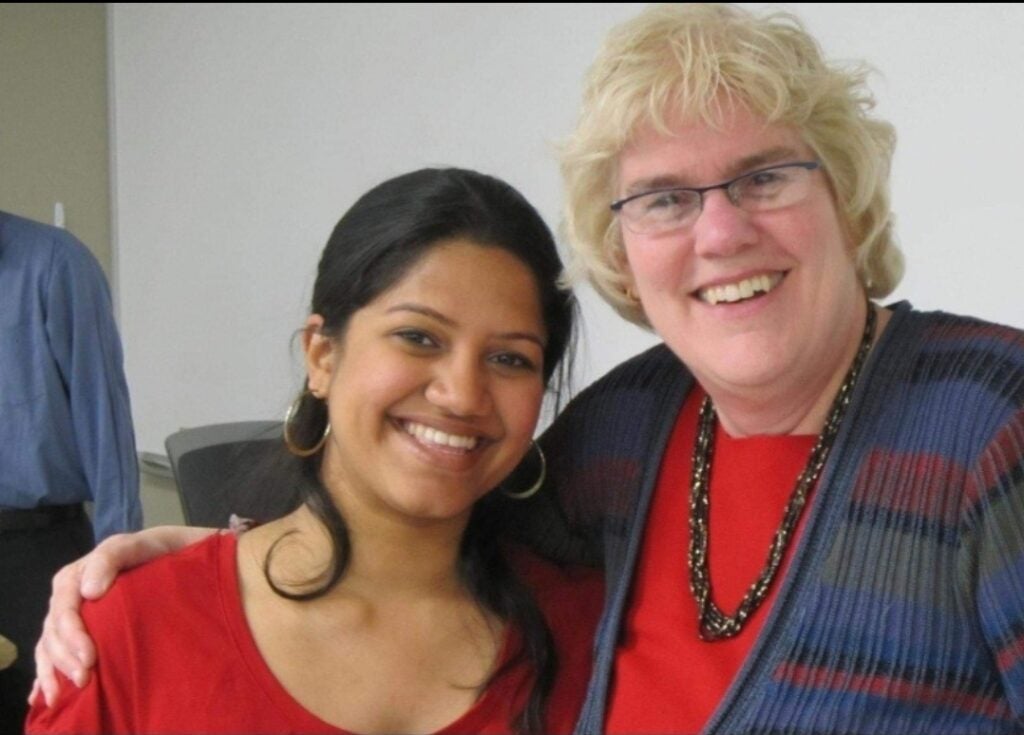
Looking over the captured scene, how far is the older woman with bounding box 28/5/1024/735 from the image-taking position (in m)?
0.97

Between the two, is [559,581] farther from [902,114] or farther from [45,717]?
[902,114]

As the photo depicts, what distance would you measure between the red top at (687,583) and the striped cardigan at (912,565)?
0.04 m

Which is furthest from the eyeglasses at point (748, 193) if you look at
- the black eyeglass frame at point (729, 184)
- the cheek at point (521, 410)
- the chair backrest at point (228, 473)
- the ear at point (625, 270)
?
the chair backrest at point (228, 473)

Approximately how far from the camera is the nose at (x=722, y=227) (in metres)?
1.08

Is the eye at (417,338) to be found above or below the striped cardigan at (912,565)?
above

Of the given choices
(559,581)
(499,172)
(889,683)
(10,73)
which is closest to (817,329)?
(889,683)

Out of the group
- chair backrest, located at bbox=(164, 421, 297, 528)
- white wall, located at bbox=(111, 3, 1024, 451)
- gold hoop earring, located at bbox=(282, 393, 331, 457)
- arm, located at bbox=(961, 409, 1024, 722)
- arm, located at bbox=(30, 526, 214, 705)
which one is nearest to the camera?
arm, located at bbox=(961, 409, 1024, 722)

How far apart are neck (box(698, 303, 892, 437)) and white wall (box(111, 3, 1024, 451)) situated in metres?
0.40

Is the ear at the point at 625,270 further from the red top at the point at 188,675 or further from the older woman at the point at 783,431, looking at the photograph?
the red top at the point at 188,675

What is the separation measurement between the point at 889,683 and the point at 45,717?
0.84m

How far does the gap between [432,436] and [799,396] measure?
1.33ft

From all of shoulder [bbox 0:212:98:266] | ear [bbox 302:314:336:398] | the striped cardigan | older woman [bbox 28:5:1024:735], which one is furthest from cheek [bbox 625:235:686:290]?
shoulder [bbox 0:212:98:266]

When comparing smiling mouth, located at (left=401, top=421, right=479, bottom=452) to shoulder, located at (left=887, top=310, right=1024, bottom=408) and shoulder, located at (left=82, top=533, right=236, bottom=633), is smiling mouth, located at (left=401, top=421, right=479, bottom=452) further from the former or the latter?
shoulder, located at (left=887, top=310, right=1024, bottom=408)

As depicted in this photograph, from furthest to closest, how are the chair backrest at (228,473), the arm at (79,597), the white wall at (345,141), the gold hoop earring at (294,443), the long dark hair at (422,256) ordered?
the white wall at (345,141) → the chair backrest at (228,473) → the gold hoop earring at (294,443) → the long dark hair at (422,256) → the arm at (79,597)
